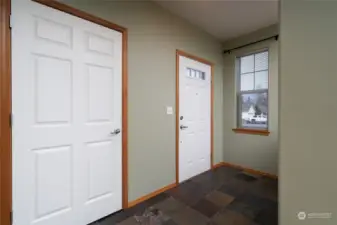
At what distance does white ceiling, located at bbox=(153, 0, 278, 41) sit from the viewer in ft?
7.58

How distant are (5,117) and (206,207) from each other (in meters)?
2.11

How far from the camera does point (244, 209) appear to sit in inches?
77.7

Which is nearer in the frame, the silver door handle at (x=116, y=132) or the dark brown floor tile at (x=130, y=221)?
the dark brown floor tile at (x=130, y=221)

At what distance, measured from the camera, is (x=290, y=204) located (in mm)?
1106

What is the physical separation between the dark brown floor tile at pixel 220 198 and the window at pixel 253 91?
1510 millimetres

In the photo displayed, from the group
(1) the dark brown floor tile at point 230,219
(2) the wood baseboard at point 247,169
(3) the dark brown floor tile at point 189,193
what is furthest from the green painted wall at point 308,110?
(2) the wood baseboard at point 247,169

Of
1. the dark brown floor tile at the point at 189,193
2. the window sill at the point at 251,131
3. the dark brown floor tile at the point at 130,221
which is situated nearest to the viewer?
the dark brown floor tile at the point at 130,221

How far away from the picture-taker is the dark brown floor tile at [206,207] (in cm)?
191

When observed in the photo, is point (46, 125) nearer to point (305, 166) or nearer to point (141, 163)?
point (141, 163)

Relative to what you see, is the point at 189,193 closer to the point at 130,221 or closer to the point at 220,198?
the point at 220,198

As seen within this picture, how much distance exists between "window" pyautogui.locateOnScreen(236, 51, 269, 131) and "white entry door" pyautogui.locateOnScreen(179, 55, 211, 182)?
27.7 inches

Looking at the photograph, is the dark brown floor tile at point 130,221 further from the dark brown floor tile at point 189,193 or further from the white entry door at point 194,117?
the white entry door at point 194,117

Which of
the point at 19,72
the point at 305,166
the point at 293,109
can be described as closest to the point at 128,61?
the point at 19,72

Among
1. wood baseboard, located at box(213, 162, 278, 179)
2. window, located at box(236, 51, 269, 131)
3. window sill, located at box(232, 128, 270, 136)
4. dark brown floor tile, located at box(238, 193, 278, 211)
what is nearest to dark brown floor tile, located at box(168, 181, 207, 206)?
dark brown floor tile, located at box(238, 193, 278, 211)
